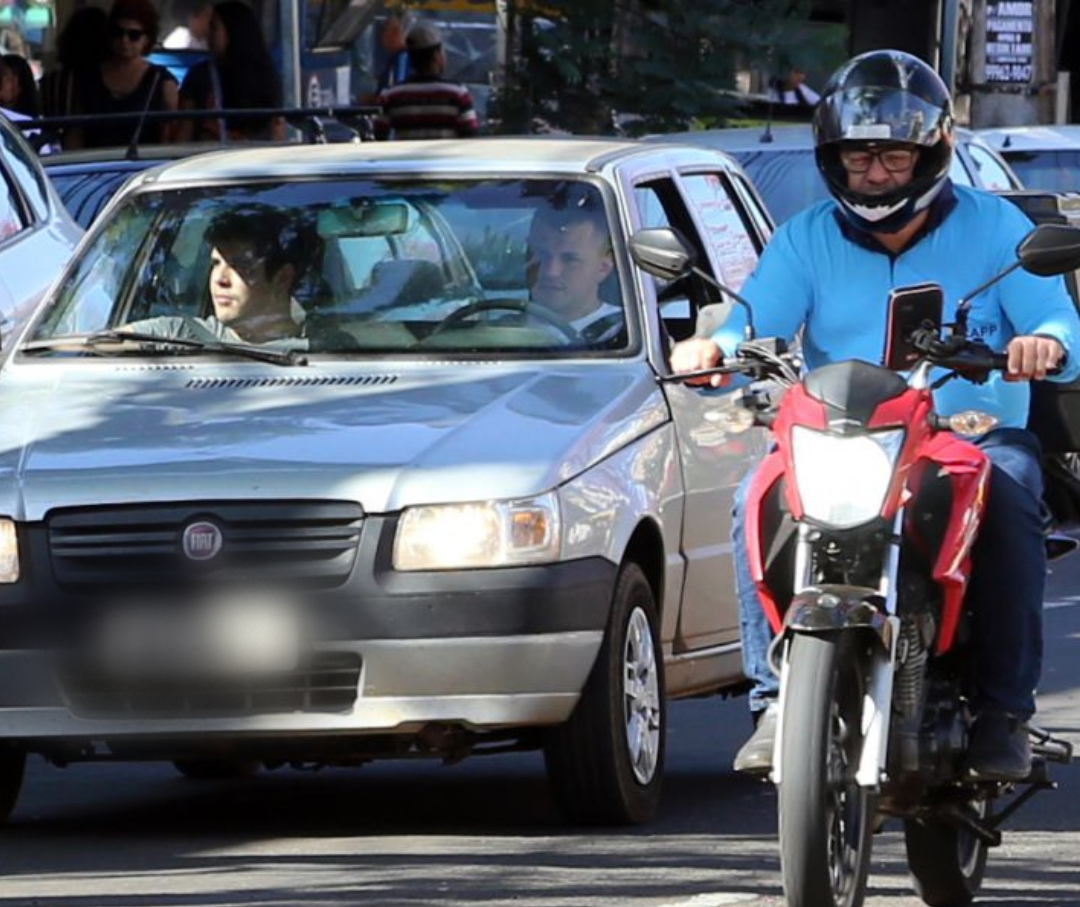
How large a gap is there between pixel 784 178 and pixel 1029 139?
6.32m

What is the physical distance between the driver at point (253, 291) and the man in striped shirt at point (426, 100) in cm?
1153

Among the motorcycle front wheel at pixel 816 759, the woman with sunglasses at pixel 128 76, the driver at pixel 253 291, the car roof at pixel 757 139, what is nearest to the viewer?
the motorcycle front wheel at pixel 816 759

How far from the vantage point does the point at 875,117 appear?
272 inches

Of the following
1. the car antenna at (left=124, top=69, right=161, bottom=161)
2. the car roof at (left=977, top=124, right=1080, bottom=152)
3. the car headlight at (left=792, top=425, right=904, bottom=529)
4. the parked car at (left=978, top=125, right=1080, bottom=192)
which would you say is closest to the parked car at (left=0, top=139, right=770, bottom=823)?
the car headlight at (left=792, top=425, right=904, bottom=529)

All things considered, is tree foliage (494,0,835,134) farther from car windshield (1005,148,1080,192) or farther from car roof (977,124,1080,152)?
car windshield (1005,148,1080,192)

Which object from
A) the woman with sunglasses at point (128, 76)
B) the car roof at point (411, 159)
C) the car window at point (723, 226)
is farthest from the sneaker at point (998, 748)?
the woman with sunglasses at point (128, 76)

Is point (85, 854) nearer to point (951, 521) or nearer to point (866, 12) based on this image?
point (951, 521)

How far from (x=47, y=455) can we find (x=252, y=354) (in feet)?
3.06

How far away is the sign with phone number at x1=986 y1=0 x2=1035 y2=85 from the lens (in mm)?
26578

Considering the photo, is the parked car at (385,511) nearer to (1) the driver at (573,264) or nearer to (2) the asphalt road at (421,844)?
(1) the driver at (573,264)

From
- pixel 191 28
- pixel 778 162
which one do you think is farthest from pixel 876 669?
pixel 191 28

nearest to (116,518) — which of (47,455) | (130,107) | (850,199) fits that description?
(47,455)

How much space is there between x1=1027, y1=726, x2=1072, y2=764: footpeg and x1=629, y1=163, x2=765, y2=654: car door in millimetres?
2059

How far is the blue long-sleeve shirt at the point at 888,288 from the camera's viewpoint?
7.08 m
